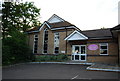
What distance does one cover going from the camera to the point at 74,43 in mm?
16516

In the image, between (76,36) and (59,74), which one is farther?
(76,36)

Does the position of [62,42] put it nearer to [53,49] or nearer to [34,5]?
[53,49]

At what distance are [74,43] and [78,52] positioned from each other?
1561mm

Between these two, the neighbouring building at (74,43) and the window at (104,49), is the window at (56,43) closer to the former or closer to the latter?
the neighbouring building at (74,43)

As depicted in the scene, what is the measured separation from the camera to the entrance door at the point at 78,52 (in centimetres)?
1586

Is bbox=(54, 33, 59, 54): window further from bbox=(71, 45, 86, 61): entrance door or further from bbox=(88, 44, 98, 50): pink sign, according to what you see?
bbox=(88, 44, 98, 50): pink sign

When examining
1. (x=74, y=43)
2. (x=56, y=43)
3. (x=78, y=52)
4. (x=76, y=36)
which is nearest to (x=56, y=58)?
(x=56, y=43)

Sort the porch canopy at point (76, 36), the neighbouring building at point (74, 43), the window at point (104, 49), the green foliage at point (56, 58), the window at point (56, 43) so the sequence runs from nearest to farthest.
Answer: the neighbouring building at point (74, 43), the window at point (104, 49), the porch canopy at point (76, 36), the green foliage at point (56, 58), the window at point (56, 43)

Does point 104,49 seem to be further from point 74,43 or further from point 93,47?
point 74,43

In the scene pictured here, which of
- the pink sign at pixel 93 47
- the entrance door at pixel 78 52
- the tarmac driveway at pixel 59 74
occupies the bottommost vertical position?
the tarmac driveway at pixel 59 74

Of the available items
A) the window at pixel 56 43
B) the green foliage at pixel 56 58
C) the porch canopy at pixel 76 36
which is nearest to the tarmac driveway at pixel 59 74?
the green foliage at pixel 56 58

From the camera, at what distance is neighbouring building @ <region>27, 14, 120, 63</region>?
14.1 m

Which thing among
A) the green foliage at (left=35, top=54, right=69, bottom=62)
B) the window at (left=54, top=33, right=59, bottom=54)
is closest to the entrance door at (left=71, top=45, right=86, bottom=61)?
the green foliage at (left=35, top=54, right=69, bottom=62)

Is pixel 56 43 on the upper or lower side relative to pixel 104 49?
upper
